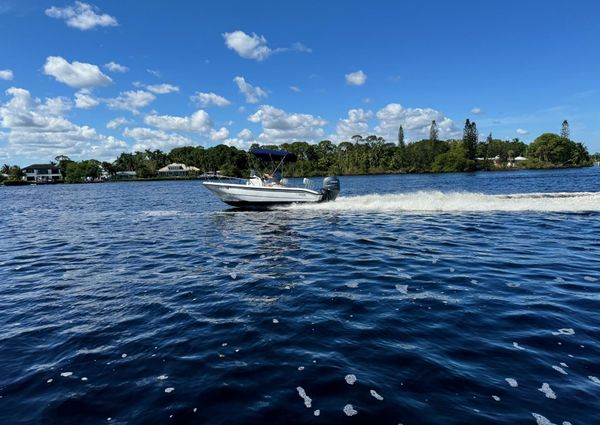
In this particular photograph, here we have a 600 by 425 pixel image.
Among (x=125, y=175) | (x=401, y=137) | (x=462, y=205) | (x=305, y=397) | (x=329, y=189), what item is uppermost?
(x=401, y=137)

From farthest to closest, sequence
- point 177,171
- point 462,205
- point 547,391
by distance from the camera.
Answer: point 177,171, point 462,205, point 547,391

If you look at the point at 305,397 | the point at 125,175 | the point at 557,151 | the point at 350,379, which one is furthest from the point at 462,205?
the point at 125,175

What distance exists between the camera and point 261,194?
27.7 metres

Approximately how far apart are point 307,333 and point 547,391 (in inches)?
145

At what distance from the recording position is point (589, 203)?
80.1 feet

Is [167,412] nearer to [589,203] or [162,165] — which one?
[589,203]

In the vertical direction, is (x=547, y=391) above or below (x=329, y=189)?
below

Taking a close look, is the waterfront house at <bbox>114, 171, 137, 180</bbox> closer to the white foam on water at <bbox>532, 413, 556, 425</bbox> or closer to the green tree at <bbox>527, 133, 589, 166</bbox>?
the green tree at <bbox>527, 133, 589, 166</bbox>

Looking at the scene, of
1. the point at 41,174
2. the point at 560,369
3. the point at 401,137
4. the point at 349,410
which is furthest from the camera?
the point at 401,137

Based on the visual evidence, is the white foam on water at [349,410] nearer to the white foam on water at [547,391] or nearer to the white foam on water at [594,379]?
the white foam on water at [547,391]

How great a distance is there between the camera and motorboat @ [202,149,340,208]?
1083 inches

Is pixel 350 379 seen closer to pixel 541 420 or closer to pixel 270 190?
pixel 541 420

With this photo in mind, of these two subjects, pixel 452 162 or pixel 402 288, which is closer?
pixel 402 288

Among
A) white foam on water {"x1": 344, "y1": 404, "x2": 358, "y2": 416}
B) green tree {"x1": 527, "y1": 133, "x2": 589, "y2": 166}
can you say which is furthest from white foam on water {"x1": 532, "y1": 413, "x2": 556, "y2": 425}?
green tree {"x1": 527, "y1": 133, "x2": 589, "y2": 166}
